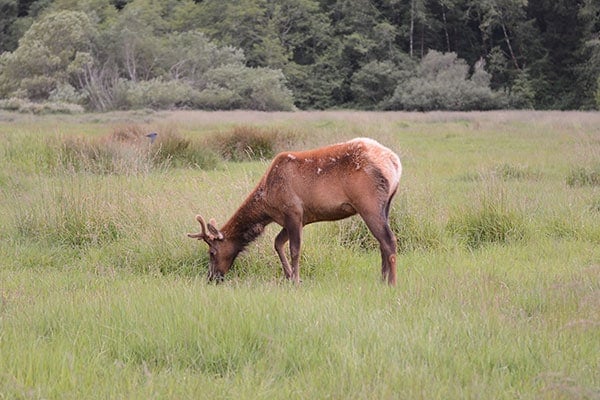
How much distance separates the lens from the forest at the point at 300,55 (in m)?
43.3

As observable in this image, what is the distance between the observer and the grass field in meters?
4.15

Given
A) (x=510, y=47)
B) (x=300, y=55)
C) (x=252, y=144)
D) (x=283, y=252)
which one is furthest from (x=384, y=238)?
(x=300, y=55)

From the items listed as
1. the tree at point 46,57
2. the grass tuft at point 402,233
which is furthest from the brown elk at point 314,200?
the tree at point 46,57

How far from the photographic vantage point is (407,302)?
5.70 meters

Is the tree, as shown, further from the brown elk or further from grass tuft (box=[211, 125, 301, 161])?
the brown elk

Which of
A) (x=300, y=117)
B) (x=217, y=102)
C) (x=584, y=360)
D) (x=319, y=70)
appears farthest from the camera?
(x=319, y=70)

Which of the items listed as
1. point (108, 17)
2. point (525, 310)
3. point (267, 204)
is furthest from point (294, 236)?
point (108, 17)

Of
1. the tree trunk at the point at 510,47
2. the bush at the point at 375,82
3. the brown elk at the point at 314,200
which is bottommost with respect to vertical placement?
the bush at the point at 375,82

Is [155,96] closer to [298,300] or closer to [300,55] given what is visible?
[300,55]

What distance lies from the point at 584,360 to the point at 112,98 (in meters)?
40.9

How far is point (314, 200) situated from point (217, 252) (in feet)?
3.75

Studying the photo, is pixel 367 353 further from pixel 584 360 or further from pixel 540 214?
pixel 540 214

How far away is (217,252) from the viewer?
286 inches

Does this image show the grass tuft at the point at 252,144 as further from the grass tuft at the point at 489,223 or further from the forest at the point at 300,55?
the forest at the point at 300,55
